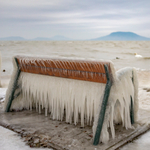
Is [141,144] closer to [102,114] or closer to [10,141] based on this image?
[102,114]

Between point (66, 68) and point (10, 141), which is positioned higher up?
point (66, 68)

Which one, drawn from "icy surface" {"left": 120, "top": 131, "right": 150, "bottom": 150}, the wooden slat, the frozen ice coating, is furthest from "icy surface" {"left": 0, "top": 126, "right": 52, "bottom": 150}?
"icy surface" {"left": 120, "top": 131, "right": 150, "bottom": 150}

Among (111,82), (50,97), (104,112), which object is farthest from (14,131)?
(111,82)

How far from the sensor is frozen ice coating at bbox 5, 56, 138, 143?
2443 mm

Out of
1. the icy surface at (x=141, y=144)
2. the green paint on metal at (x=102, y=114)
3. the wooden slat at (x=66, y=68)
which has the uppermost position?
the wooden slat at (x=66, y=68)

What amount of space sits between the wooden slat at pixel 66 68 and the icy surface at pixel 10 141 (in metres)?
0.98

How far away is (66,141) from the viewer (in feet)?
7.99

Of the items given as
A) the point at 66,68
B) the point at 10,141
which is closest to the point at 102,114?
the point at 66,68

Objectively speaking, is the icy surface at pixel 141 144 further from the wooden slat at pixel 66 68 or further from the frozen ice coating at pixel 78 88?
the wooden slat at pixel 66 68

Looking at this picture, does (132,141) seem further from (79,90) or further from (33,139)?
(33,139)

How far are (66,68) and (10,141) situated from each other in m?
1.17

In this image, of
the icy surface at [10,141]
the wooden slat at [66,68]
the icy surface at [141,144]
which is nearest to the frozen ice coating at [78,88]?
the wooden slat at [66,68]

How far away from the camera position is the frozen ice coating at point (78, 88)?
2.44 metres

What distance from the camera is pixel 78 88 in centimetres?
275
